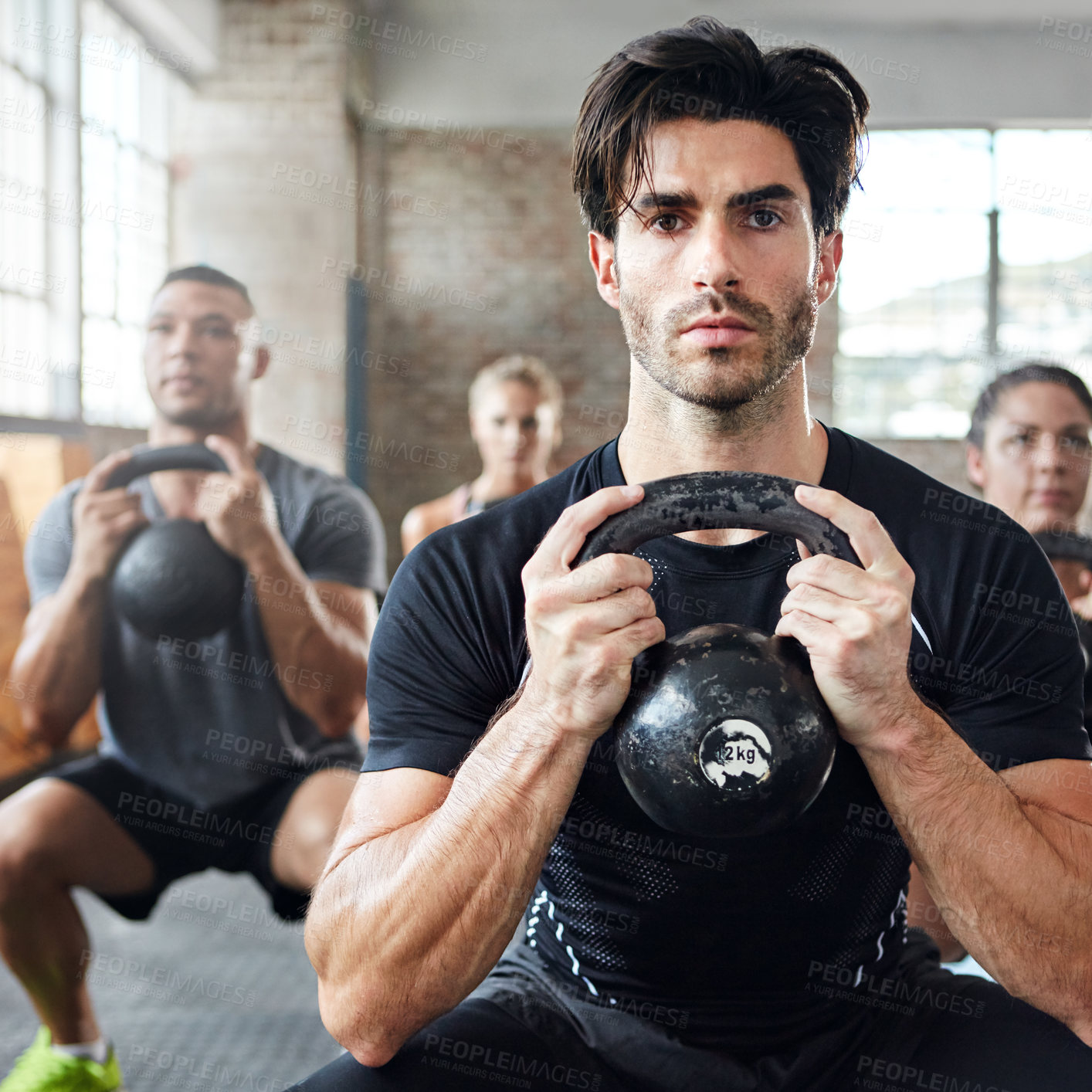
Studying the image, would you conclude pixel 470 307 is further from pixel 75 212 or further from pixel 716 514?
pixel 716 514

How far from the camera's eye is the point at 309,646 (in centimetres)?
311

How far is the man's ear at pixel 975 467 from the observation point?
324cm

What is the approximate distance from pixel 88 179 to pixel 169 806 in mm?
4764

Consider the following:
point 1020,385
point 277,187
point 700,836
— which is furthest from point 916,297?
point 700,836

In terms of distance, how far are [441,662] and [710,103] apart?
3.10 ft

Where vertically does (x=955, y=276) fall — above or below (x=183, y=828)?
above

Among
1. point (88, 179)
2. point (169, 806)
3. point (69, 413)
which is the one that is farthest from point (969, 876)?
point (88, 179)

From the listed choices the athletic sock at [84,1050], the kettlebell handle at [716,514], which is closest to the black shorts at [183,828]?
the athletic sock at [84,1050]

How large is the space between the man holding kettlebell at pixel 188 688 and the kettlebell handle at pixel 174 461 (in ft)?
0.35

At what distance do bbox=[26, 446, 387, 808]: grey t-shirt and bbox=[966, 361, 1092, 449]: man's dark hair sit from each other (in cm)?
196

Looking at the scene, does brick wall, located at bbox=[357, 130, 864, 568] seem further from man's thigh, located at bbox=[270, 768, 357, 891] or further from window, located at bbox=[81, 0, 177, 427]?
man's thigh, located at bbox=[270, 768, 357, 891]

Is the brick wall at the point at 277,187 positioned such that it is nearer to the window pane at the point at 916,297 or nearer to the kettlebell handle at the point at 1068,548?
the window pane at the point at 916,297

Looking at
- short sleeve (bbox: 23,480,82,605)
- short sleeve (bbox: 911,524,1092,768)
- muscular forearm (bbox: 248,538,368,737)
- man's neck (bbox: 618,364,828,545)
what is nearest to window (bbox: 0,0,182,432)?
short sleeve (bbox: 23,480,82,605)

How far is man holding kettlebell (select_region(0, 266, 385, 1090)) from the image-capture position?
2.61 meters
